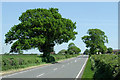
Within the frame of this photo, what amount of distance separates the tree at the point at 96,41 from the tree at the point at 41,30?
5076 cm

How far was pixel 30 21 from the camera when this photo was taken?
135 feet

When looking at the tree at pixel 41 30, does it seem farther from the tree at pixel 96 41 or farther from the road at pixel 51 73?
the tree at pixel 96 41

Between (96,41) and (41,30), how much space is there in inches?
2331

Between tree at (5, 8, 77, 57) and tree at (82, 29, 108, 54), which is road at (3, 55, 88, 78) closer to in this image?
tree at (5, 8, 77, 57)

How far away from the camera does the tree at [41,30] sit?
3969cm

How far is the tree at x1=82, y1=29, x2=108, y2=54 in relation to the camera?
93.9 meters

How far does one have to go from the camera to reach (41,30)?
3975 cm

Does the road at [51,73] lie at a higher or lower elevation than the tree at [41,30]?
Answer: lower

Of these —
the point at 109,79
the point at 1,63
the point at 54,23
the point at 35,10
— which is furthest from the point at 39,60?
the point at 109,79

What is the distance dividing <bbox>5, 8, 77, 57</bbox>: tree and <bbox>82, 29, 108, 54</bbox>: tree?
50759 mm

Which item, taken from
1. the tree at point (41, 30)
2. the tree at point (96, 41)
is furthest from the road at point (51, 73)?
the tree at point (96, 41)

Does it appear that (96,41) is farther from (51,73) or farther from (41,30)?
(51,73)

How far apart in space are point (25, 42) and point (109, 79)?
101 ft

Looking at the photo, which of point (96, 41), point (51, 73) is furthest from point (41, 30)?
point (96, 41)
